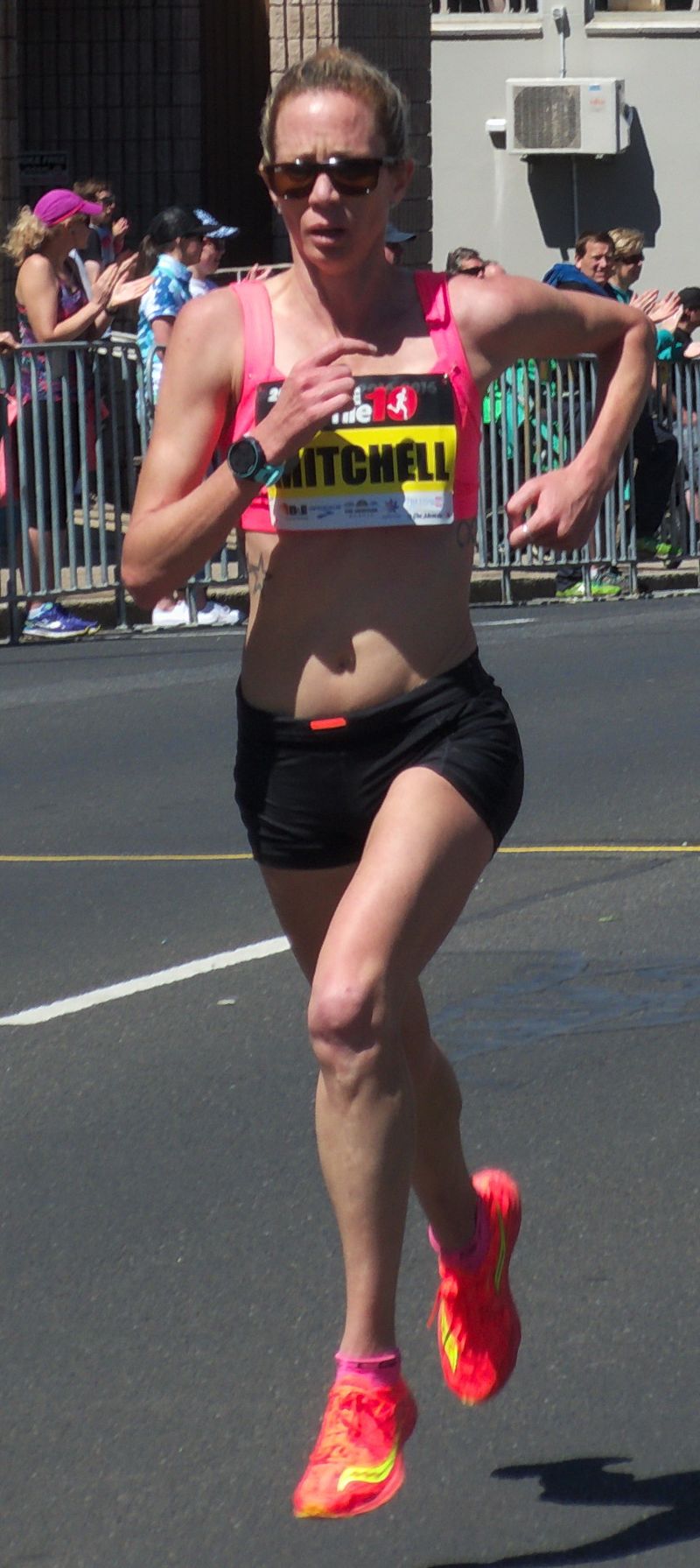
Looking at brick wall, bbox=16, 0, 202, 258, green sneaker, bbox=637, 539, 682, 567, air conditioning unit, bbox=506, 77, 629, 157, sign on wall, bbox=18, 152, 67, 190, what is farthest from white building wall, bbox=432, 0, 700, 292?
green sneaker, bbox=637, 539, 682, 567

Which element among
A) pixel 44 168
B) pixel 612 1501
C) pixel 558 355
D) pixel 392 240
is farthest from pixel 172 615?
pixel 612 1501

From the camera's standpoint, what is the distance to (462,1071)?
5.96m

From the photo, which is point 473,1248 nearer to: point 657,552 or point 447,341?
point 447,341

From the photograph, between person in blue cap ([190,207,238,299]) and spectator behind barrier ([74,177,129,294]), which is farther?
spectator behind barrier ([74,177,129,294])

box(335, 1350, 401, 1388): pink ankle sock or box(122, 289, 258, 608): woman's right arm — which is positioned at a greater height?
box(122, 289, 258, 608): woman's right arm

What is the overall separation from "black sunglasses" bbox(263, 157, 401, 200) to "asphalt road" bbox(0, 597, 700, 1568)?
184cm

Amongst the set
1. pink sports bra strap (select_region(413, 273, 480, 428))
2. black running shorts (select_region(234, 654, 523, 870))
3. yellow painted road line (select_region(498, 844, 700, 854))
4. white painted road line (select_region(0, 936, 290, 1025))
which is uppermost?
pink sports bra strap (select_region(413, 273, 480, 428))

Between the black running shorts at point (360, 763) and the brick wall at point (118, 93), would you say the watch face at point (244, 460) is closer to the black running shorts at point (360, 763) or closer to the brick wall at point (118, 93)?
the black running shorts at point (360, 763)

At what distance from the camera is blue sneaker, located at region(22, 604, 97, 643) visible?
14289mm

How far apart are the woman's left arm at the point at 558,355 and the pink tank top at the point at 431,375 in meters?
0.03

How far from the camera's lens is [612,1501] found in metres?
3.74

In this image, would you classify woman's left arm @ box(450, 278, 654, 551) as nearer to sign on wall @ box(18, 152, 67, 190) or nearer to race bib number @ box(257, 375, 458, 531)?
race bib number @ box(257, 375, 458, 531)

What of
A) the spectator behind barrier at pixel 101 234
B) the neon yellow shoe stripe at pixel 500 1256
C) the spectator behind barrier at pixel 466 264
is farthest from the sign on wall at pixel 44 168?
the neon yellow shoe stripe at pixel 500 1256

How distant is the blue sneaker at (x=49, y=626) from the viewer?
14289 millimetres
